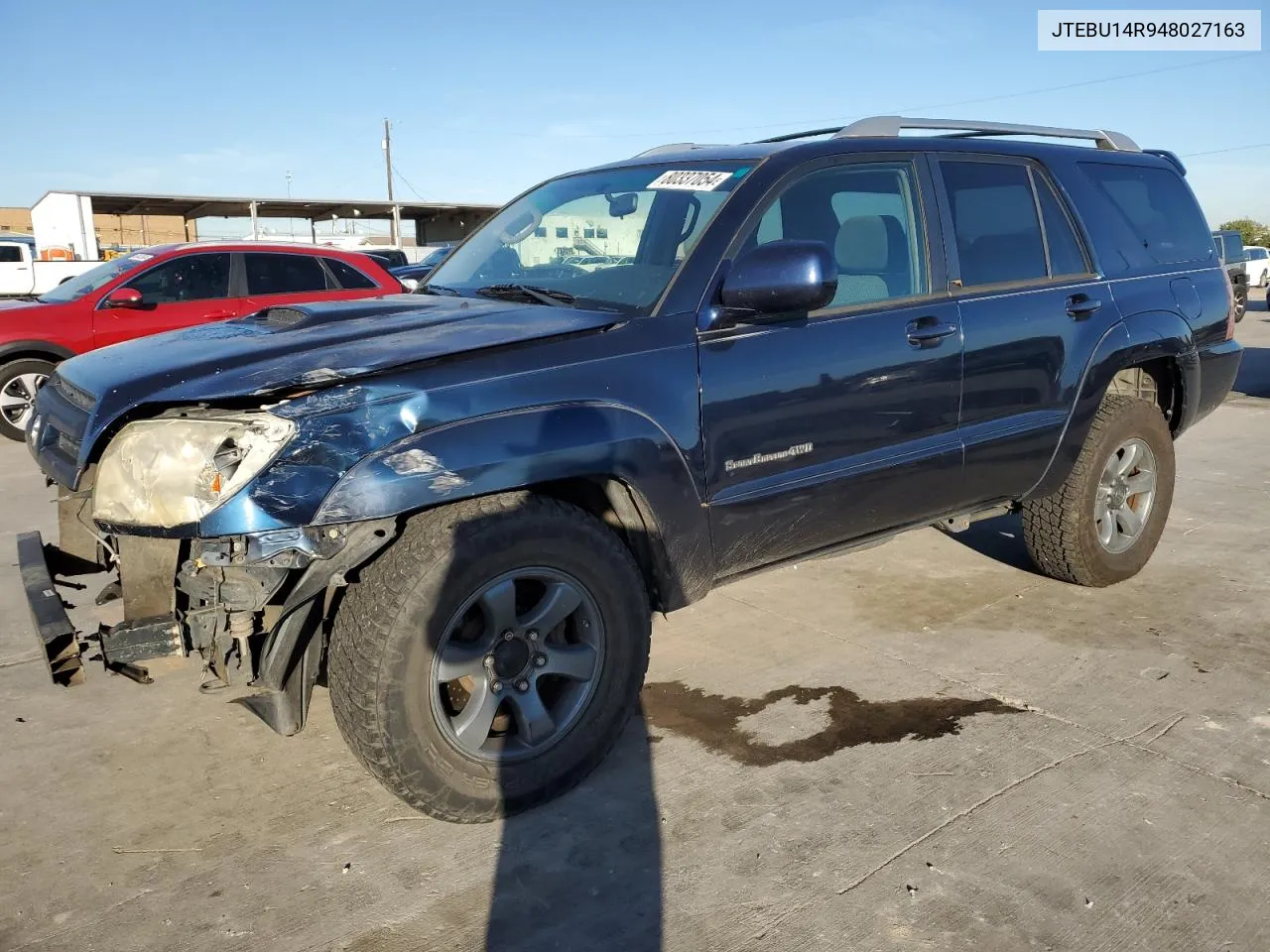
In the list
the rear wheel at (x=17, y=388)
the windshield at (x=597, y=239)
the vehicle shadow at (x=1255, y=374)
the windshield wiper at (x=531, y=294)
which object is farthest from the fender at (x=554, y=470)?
the vehicle shadow at (x=1255, y=374)

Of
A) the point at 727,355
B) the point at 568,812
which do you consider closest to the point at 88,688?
the point at 568,812

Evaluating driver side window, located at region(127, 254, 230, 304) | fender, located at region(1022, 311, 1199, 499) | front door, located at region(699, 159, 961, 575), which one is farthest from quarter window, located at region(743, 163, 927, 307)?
driver side window, located at region(127, 254, 230, 304)

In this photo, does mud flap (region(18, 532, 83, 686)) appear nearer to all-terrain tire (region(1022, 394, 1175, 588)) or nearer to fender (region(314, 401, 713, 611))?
fender (region(314, 401, 713, 611))

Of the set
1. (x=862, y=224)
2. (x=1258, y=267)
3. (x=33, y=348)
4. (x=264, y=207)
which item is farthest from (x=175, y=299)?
(x=1258, y=267)

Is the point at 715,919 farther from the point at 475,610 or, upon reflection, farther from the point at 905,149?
the point at 905,149

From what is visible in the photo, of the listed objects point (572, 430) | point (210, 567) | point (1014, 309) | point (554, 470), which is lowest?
point (210, 567)

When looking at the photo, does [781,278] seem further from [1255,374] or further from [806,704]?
[1255,374]

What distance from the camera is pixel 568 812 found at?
9.80 feet

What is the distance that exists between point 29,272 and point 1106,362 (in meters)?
21.9

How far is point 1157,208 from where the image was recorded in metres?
4.91

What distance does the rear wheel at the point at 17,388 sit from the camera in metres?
9.35

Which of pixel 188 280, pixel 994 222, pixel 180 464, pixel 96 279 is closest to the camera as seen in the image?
pixel 180 464

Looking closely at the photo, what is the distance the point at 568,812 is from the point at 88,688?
2.09 metres

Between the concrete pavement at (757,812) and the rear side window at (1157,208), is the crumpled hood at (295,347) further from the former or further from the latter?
the rear side window at (1157,208)
